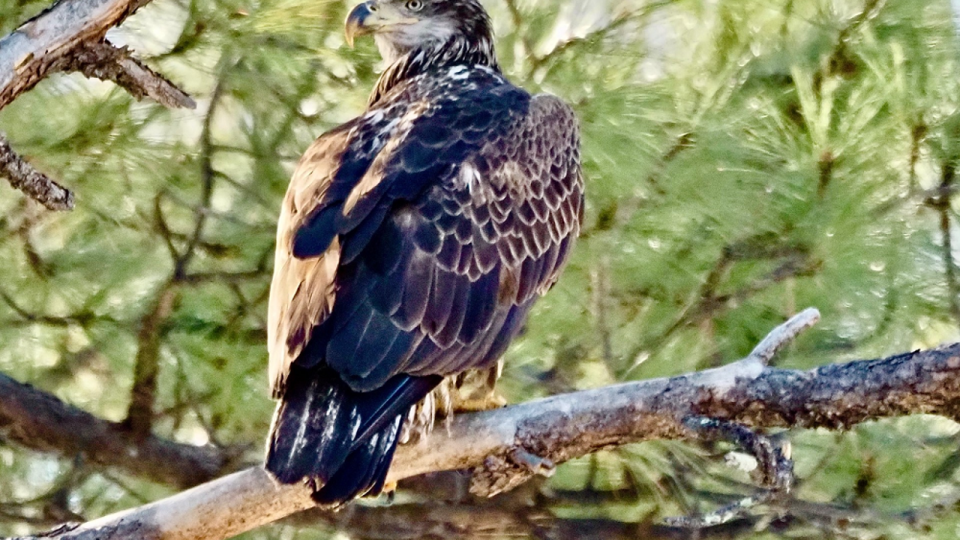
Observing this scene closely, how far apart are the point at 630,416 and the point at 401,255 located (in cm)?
52

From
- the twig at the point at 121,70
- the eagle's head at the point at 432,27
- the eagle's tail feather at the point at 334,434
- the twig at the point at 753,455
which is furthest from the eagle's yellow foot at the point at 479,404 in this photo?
the eagle's head at the point at 432,27

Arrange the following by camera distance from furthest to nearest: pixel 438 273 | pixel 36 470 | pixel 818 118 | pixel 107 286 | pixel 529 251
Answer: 1. pixel 36 470
2. pixel 107 286
3. pixel 818 118
4. pixel 529 251
5. pixel 438 273

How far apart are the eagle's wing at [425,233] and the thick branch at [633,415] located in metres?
0.17

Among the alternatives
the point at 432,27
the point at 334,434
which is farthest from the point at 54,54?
the point at 432,27

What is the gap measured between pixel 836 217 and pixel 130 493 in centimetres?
182

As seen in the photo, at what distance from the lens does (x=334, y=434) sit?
2.40 m

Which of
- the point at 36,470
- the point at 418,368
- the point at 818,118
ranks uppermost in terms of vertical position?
the point at 818,118

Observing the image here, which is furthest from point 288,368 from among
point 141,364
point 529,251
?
point 141,364

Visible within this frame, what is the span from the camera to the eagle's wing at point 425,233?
8.35 ft

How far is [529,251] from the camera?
2945 mm

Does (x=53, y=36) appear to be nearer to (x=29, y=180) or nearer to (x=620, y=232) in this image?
(x=29, y=180)

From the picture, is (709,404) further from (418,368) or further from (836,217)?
(836,217)

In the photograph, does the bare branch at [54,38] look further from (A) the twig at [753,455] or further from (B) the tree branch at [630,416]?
(A) the twig at [753,455]

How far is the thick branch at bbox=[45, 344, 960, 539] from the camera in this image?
2297 mm
